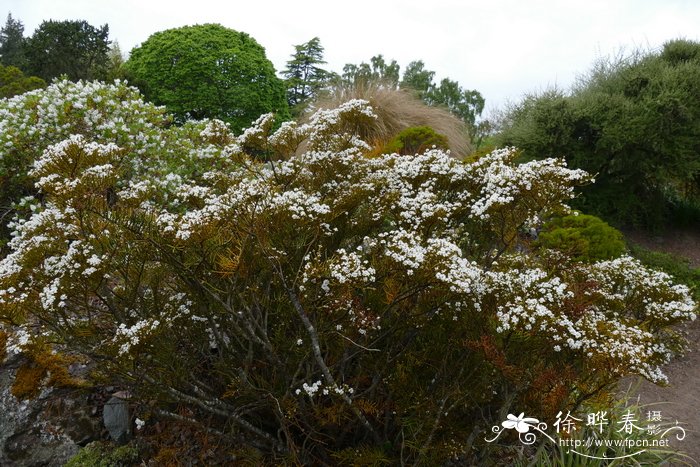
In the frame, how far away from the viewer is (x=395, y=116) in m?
11.8

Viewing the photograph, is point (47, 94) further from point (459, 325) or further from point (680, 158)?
point (680, 158)

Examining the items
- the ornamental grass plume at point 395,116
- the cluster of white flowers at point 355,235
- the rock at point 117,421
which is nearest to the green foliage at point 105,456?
the rock at point 117,421

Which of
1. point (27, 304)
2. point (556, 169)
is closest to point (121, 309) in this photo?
point (27, 304)

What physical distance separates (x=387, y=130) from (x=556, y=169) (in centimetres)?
802

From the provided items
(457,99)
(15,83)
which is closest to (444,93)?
(457,99)

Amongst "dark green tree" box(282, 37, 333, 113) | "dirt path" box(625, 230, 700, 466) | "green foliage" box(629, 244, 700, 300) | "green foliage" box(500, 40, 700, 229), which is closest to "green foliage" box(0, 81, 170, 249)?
"dirt path" box(625, 230, 700, 466)

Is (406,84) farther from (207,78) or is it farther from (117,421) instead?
(117,421)

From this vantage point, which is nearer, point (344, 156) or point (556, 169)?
point (556, 169)

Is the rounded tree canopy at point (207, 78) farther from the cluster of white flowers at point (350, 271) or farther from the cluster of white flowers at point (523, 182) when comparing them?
the cluster of white flowers at point (350, 271)

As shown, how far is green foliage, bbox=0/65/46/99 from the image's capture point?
15.3 meters

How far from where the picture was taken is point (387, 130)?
447 inches

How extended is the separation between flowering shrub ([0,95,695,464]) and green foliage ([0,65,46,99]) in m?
14.0

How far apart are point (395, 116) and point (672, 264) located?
6.76 m

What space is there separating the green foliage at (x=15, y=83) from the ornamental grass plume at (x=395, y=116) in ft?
30.4
